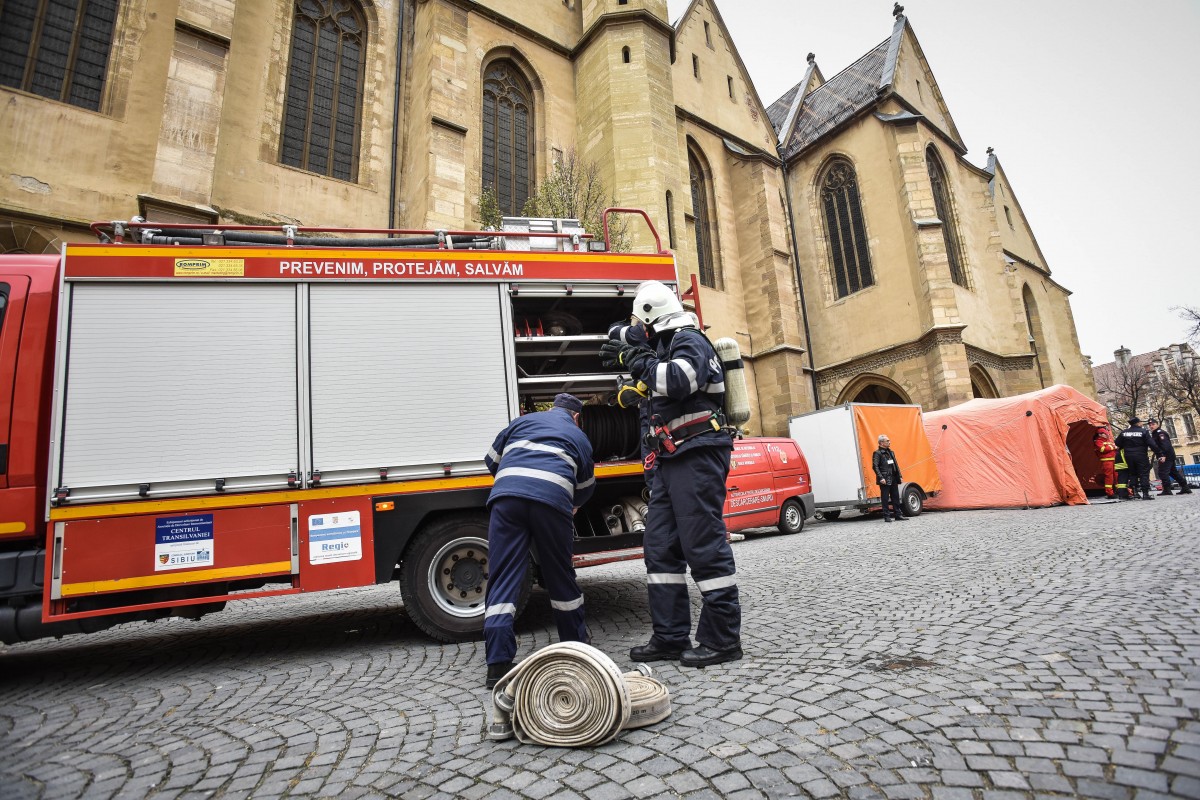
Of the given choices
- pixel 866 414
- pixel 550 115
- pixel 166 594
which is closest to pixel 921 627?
pixel 166 594

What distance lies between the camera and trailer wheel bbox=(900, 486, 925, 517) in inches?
521

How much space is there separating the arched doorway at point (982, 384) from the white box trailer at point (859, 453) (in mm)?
9971

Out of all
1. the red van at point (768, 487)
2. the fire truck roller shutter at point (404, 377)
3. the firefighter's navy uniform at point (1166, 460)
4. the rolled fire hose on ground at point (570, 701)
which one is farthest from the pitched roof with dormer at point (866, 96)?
the rolled fire hose on ground at point (570, 701)

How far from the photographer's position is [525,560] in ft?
10.4

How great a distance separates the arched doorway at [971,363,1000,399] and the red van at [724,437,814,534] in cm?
1386

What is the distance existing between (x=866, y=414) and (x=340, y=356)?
12.1 metres

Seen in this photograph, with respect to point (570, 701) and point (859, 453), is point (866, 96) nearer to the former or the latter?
point (859, 453)

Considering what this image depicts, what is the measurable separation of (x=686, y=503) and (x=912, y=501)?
12.2m

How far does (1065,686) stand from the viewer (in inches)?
93.0

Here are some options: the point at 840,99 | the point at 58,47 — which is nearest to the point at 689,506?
the point at 58,47

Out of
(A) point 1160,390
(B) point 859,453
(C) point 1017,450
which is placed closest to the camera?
(C) point 1017,450

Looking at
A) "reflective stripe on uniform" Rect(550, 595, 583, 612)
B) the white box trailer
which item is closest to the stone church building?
the white box trailer

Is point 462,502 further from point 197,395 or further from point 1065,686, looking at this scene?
point 1065,686

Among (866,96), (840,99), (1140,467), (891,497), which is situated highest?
(840,99)
